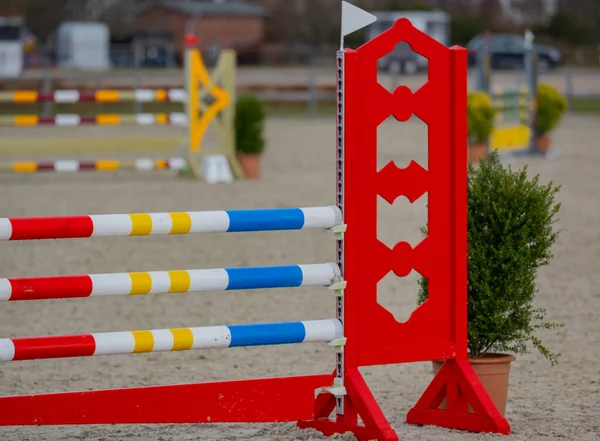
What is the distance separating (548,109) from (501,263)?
13.4 m

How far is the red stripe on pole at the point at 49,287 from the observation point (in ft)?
10.9

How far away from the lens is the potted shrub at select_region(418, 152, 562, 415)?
3895 millimetres

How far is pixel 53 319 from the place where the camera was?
6004 millimetres

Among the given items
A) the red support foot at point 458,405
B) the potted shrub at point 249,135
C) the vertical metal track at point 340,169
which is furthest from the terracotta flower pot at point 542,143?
the vertical metal track at point 340,169

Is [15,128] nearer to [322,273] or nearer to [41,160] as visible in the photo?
[41,160]

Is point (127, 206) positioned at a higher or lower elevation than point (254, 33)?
lower

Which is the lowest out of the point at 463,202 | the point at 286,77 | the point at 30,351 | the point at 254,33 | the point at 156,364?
the point at 156,364

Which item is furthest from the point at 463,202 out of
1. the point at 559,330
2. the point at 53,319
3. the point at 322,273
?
the point at 53,319

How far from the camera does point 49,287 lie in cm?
334

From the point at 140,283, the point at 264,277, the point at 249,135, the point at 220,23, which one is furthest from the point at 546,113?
the point at 220,23

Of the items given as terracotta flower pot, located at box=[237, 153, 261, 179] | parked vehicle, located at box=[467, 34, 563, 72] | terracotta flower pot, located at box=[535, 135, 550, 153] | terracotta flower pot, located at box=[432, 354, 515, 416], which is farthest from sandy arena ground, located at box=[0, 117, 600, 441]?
parked vehicle, located at box=[467, 34, 563, 72]

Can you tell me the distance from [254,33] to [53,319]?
56696 mm

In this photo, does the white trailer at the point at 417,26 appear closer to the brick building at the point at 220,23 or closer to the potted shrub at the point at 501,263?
the brick building at the point at 220,23

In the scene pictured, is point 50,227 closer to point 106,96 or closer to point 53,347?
point 53,347
